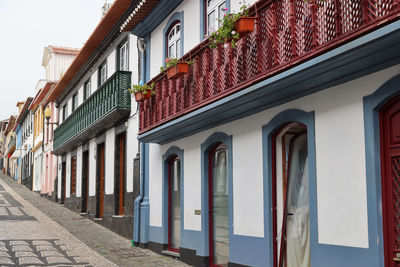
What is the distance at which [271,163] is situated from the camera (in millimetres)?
8797

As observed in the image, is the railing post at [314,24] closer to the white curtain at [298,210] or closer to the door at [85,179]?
the white curtain at [298,210]

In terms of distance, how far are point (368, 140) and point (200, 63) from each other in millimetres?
4430

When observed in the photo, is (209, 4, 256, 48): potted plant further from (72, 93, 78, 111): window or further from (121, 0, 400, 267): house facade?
(72, 93, 78, 111): window

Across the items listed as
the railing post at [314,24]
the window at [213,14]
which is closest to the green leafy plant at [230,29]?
the railing post at [314,24]

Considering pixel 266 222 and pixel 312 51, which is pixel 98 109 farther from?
pixel 312 51

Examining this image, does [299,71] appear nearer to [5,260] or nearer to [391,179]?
[391,179]

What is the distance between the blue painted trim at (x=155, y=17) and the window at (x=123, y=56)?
155cm

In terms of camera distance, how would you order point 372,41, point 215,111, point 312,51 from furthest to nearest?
point 215,111 < point 312,51 < point 372,41

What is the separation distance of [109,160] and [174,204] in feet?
18.0

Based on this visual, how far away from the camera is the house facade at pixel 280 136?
6324 millimetres

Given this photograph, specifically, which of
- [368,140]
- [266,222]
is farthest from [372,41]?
[266,222]

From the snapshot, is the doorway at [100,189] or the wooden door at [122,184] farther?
the doorway at [100,189]

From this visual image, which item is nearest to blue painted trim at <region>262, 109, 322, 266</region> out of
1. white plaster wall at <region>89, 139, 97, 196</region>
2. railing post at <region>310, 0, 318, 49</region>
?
railing post at <region>310, 0, 318, 49</region>

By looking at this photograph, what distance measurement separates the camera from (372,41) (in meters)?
5.66
